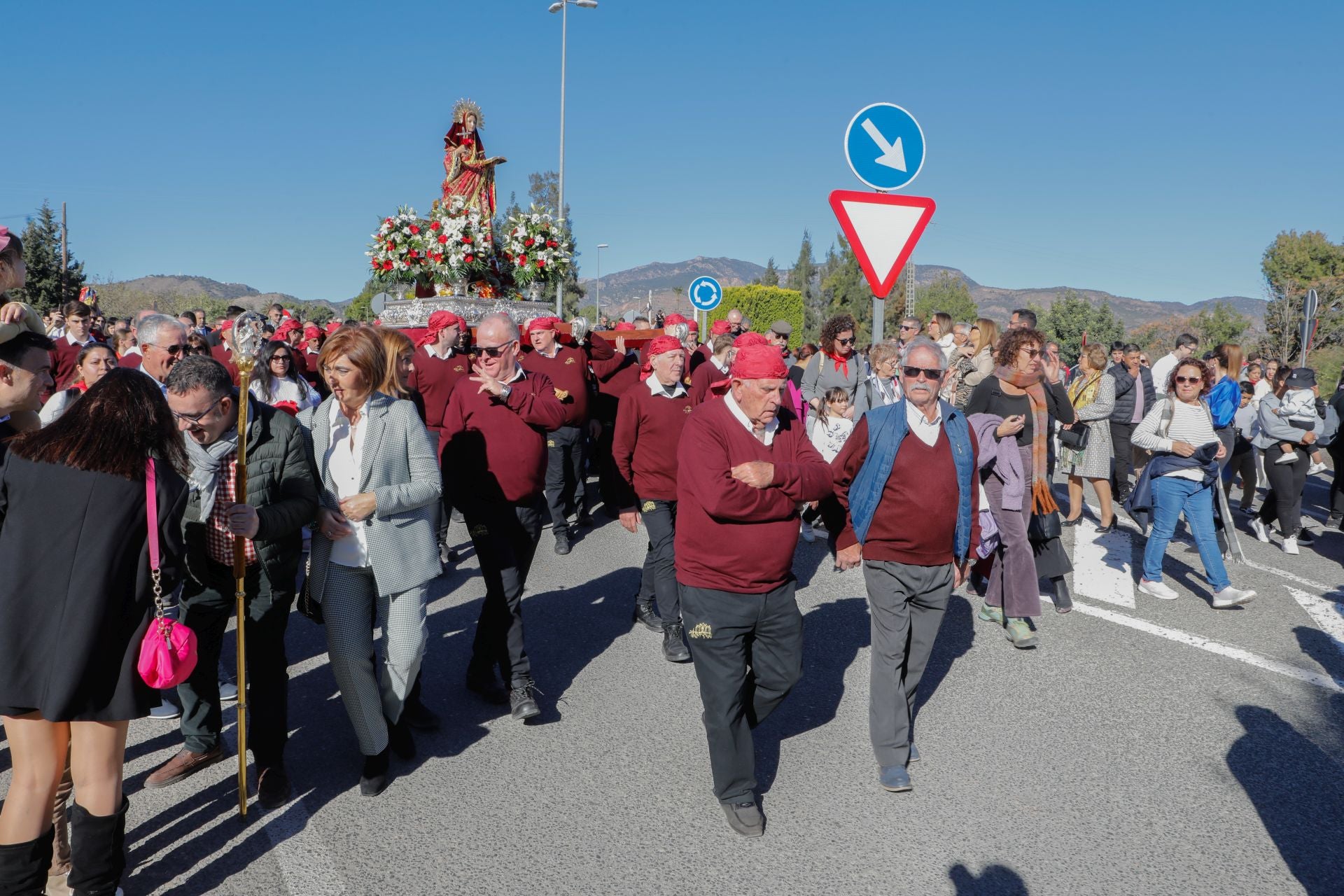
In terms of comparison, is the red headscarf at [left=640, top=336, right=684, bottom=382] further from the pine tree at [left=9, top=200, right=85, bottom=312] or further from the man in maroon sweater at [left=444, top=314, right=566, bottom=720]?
the pine tree at [left=9, top=200, right=85, bottom=312]

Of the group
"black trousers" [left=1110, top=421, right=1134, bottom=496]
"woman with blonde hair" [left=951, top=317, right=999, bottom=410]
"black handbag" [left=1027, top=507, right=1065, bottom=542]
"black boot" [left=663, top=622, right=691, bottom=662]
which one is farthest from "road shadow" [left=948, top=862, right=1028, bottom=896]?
"black trousers" [left=1110, top=421, right=1134, bottom=496]

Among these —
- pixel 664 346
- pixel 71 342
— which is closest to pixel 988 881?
pixel 664 346

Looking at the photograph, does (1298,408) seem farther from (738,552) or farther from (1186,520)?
(738,552)

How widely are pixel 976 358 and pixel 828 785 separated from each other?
4464 mm

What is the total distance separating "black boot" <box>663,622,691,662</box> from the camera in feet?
18.4

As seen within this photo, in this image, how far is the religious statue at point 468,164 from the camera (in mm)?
12047

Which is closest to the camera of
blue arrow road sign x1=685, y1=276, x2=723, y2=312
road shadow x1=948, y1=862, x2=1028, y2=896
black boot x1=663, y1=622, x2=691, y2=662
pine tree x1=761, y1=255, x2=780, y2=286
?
road shadow x1=948, y1=862, x2=1028, y2=896

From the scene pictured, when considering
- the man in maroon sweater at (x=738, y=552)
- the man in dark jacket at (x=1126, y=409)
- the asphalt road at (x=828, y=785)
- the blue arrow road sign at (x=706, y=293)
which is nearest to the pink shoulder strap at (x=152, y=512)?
the asphalt road at (x=828, y=785)

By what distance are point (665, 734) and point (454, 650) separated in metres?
1.77

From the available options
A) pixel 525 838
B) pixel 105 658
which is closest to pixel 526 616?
pixel 525 838

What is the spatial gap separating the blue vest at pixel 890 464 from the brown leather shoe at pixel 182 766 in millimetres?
3190

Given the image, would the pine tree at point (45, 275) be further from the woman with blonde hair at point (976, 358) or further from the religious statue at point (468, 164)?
the woman with blonde hair at point (976, 358)

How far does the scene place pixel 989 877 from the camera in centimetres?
332

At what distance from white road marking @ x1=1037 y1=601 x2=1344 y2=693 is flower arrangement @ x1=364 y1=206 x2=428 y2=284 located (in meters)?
8.00
